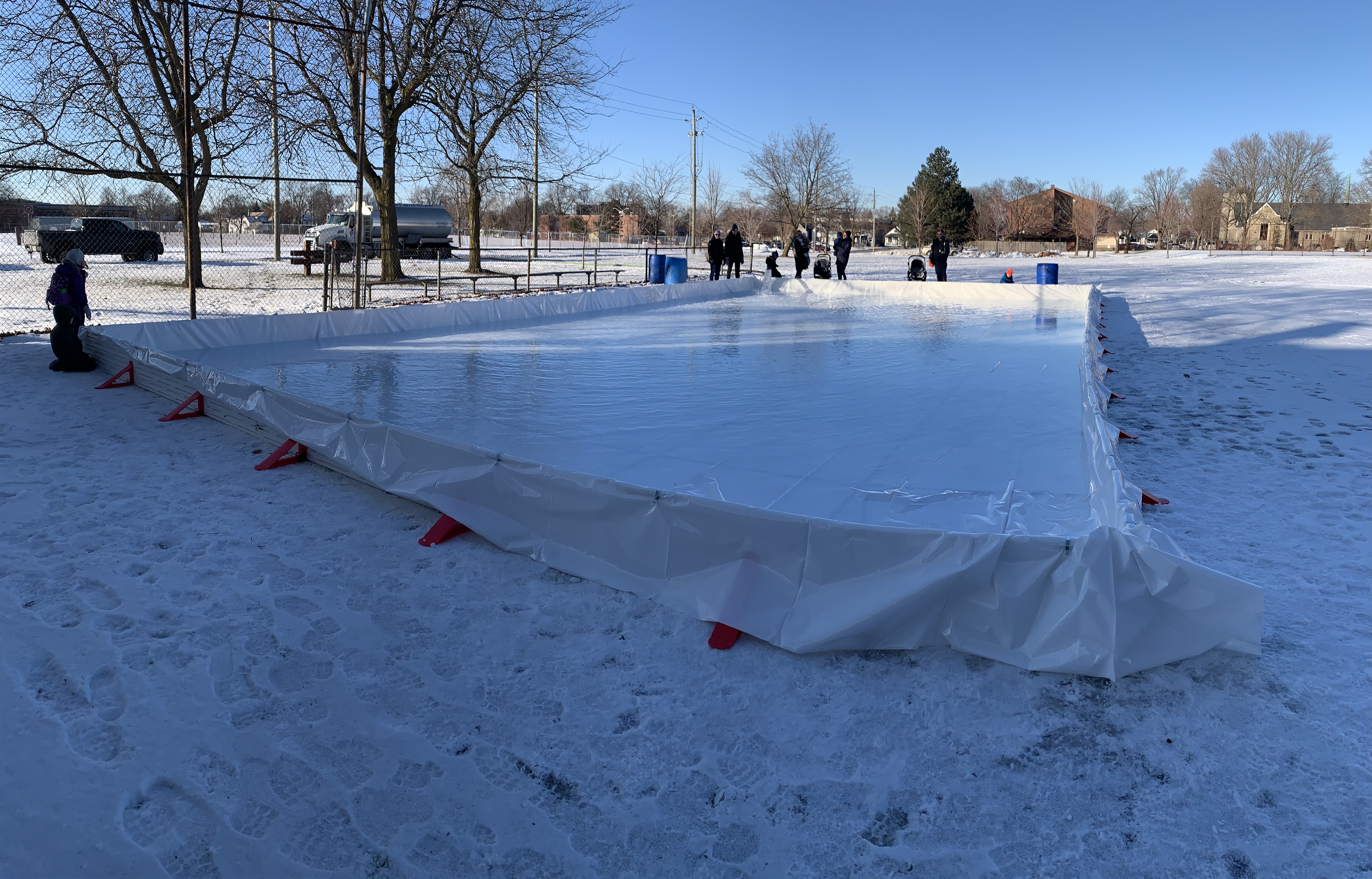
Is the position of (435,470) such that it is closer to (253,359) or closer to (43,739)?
(43,739)

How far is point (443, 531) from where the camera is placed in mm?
4355

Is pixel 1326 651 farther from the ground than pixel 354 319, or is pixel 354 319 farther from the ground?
pixel 354 319

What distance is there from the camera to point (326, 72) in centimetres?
1608

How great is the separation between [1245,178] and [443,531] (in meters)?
105

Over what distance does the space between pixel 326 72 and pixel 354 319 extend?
28.2ft

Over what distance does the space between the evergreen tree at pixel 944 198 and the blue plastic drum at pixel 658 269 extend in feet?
170

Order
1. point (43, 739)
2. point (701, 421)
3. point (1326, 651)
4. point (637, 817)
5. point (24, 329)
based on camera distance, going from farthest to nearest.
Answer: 1. point (24, 329)
2. point (701, 421)
3. point (1326, 651)
4. point (43, 739)
5. point (637, 817)

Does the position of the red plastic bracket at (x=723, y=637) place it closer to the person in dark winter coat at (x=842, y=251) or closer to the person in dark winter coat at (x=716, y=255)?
the person in dark winter coat at (x=716, y=255)

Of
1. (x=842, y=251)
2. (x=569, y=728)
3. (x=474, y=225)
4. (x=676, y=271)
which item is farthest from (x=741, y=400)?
(x=474, y=225)

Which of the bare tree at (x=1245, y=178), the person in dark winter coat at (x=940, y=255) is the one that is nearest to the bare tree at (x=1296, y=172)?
the bare tree at (x=1245, y=178)

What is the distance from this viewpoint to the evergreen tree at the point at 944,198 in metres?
67.6

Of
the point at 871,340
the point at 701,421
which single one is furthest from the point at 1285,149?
the point at 701,421

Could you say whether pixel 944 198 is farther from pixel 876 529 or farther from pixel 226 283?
pixel 876 529

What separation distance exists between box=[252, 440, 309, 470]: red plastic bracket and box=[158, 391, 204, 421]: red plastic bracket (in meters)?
1.55
